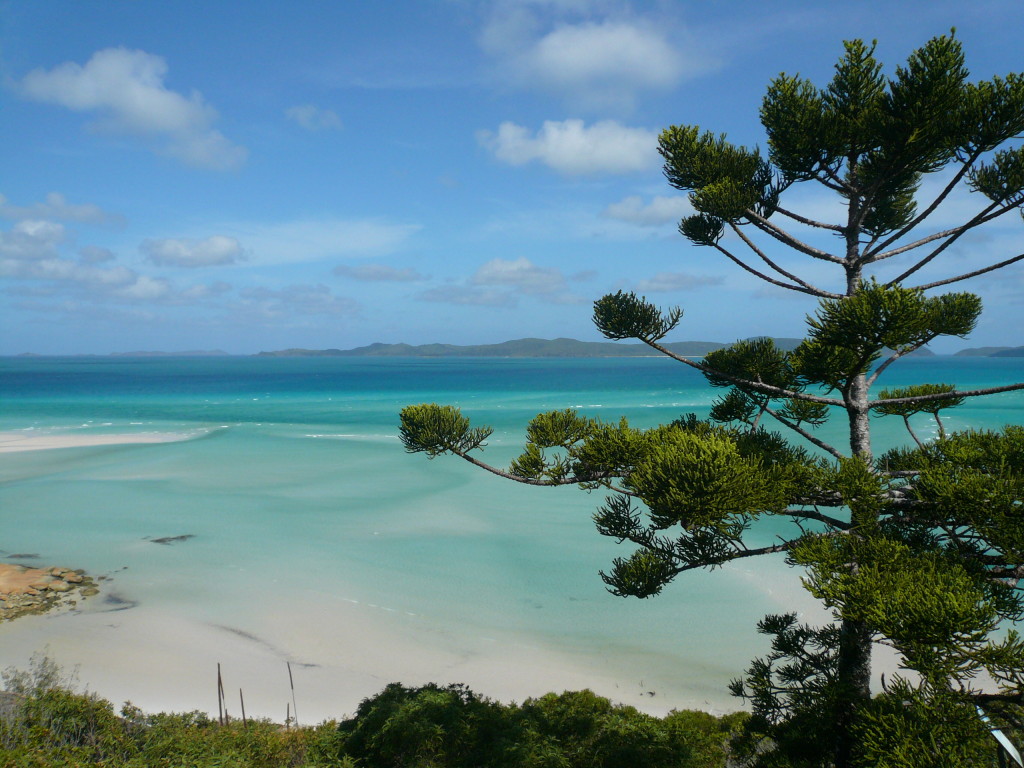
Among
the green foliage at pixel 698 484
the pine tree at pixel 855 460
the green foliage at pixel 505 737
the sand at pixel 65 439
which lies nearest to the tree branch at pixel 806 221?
the pine tree at pixel 855 460

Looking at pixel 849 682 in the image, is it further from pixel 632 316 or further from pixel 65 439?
pixel 65 439

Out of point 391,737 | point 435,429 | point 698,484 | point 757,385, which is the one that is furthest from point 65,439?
point 698,484

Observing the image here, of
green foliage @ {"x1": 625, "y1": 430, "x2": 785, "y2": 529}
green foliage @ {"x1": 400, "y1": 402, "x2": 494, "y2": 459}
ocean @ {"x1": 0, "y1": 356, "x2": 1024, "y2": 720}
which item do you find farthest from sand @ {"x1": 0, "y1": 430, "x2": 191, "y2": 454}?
green foliage @ {"x1": 625, "y1": 430, "x2": 785, "y2": 529}

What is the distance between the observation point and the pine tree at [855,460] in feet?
9.84

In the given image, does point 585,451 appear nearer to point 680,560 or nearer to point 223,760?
point 680,560

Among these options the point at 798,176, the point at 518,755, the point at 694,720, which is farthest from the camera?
the point at 694,720

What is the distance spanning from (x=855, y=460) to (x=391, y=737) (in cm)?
515

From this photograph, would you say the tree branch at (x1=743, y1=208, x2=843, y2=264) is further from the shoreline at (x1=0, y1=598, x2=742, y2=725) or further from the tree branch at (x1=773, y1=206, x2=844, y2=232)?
the shoreline at (x1=0, y1=598, x2=742, y2=725)

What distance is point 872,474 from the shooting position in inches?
154

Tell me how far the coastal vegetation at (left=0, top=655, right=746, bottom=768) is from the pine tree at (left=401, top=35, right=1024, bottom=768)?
75.4 inches

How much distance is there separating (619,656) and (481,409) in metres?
41.1

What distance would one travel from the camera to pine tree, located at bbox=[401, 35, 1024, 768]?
3.00 metres

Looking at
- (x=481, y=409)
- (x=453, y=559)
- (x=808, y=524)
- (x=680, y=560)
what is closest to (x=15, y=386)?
(x=481, y=409)

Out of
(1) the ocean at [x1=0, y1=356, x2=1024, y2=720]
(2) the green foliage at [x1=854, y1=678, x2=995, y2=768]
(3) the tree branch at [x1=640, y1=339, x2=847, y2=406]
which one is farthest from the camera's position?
(1) the ocean at [x1=0, y1=356, x2=1024, y2=720]
